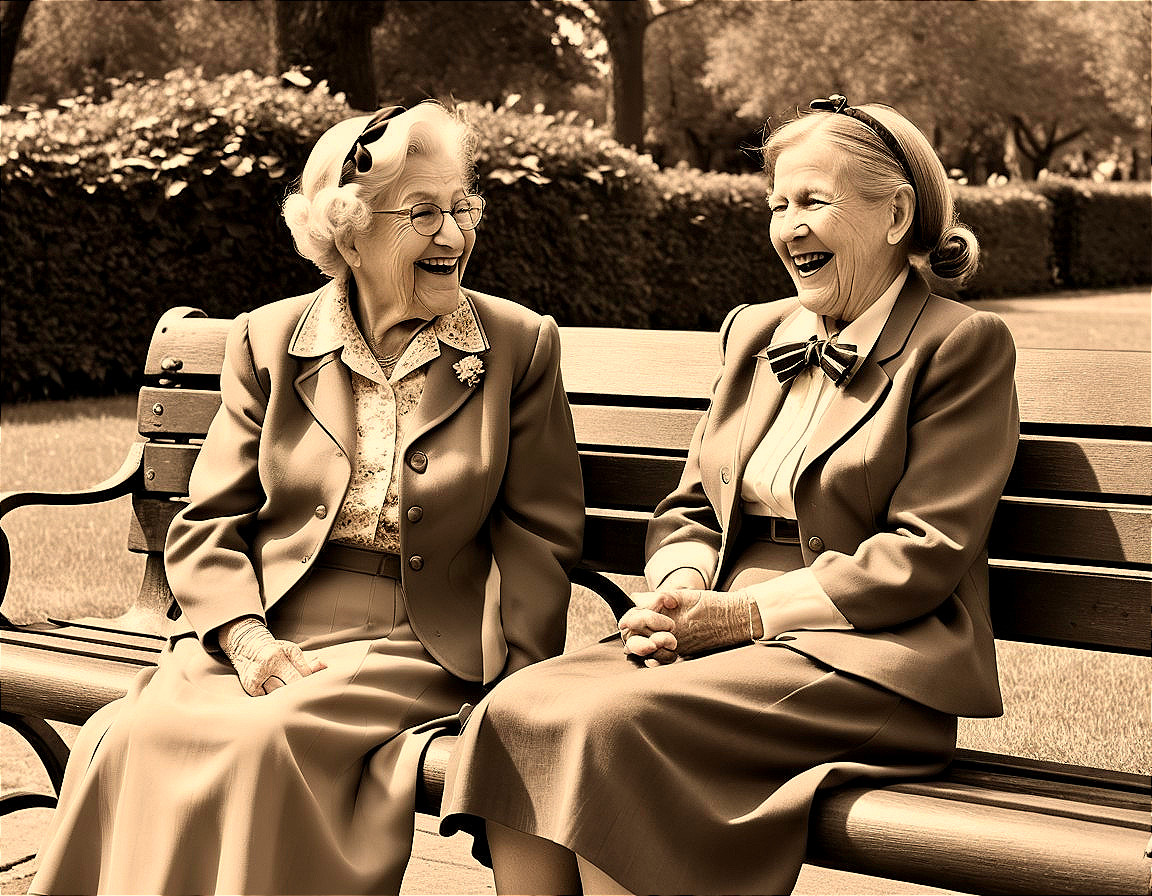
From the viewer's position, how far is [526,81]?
3112 centimetres

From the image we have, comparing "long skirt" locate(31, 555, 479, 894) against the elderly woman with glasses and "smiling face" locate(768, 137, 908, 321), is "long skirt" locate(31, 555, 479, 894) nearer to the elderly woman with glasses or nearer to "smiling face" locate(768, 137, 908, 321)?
the elderly woman with glasses

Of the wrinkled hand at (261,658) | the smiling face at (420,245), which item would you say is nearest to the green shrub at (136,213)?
the smiling face at (420,245)

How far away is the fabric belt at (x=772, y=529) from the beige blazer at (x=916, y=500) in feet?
0.27

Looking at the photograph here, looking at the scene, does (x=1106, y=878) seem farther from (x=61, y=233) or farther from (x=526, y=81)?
(x=526, y=81)

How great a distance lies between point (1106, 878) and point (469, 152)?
79.9 inches

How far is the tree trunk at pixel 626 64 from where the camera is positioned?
2809 cm

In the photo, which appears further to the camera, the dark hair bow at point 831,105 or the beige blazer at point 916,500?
the dark hair bow at point 831,105

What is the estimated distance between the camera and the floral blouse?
3418mm

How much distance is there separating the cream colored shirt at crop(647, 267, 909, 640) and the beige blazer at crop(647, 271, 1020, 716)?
25 mm

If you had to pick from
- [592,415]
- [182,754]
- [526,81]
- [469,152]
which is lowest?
[526,81]

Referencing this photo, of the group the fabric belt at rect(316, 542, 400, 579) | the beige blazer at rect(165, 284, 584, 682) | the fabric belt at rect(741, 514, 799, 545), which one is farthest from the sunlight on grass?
the fabric belt at rect(741, 514, 799, 545)

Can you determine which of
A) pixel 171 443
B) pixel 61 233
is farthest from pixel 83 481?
pixel 171 443

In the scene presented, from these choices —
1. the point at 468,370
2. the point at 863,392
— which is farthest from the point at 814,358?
the point at 468,370

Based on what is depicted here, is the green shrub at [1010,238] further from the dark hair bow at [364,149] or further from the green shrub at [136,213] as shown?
the dark hair bow at [364,149]
